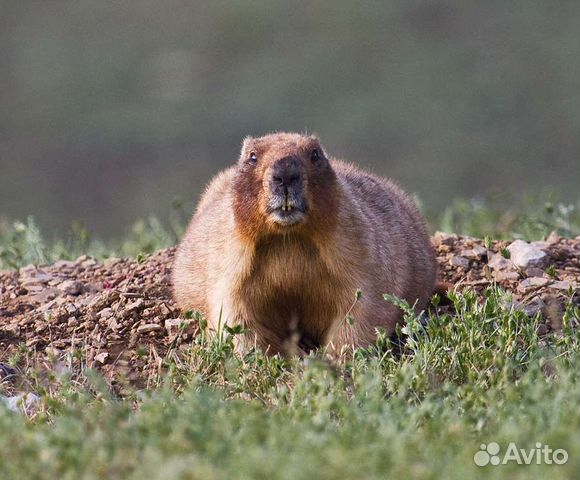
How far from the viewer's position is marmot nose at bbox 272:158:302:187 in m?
7.06

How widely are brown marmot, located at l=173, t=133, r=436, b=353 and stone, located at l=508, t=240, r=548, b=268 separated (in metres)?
1.02

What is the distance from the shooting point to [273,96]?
24.8 metres

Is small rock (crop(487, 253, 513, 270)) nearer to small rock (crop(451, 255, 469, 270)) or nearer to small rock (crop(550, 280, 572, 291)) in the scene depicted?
small rock (crop(451, 255, 469, 270))

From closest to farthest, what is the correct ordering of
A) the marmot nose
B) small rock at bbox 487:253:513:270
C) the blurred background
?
the marmot nose
small rock at bbox 487:253:513:270
the blurred background

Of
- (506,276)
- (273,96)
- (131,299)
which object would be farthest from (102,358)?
(273,96)

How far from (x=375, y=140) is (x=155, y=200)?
418 centimetres

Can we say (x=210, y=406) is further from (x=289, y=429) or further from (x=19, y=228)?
(x=19, y=228)

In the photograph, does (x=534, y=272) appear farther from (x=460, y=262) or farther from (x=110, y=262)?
(x=110, y=262)

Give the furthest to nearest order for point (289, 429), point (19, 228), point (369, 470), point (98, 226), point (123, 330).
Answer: point (98, 226) < point (19, 228) < point (123, 330) < point (289, 429) < point (369, 470)

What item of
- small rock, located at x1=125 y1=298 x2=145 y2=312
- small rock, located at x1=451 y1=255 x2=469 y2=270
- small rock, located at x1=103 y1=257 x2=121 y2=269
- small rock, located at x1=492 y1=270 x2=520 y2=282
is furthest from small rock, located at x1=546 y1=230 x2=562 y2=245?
small rock, located at x1=103 y1=257 x2=121 y2=269

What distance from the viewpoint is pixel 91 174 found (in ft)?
77.9

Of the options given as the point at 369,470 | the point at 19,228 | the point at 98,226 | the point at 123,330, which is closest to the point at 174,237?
the point at 19,228

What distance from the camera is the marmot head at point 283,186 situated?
7.06 metres

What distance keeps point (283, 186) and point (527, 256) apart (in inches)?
91.2
